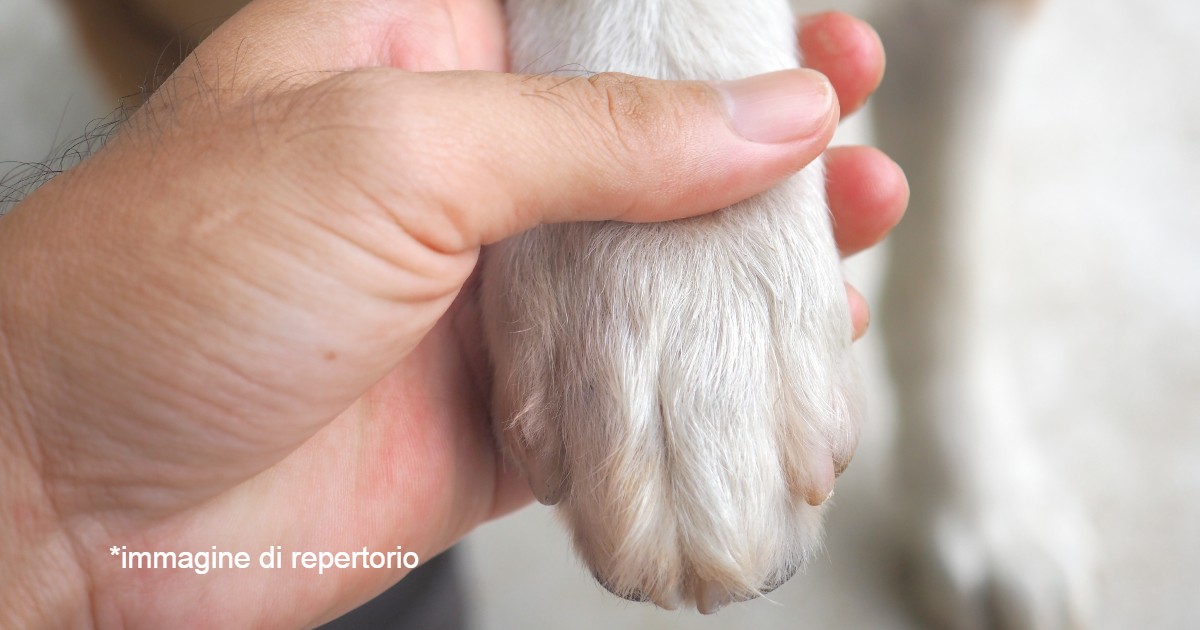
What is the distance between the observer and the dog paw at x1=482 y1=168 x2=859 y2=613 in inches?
20.9

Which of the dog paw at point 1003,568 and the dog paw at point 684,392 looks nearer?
the dog paw at point 684,392

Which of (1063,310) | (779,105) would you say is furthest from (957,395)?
(779,105)

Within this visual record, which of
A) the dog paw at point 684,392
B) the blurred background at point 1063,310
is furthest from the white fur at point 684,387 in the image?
the blurred background at point 1063,310

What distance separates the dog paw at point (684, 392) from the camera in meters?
0.53

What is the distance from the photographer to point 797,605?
1131 mm

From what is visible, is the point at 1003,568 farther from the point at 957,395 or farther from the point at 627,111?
the point at 627,111

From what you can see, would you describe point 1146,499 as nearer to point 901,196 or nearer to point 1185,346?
point 1185,346

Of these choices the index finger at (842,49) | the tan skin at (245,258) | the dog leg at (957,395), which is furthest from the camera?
the dog leg at (957,395)

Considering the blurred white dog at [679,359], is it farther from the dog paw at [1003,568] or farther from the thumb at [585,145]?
the dog paw at [1003,568]

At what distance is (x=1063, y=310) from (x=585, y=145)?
3.59 feet

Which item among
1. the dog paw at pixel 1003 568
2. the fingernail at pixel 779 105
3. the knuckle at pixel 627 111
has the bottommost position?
the dog paw at pixel 1003 568

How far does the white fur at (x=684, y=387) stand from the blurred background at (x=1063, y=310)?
40 cm

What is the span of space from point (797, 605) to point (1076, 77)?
1028 mm

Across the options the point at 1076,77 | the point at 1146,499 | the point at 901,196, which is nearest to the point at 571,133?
the point at 901,196
